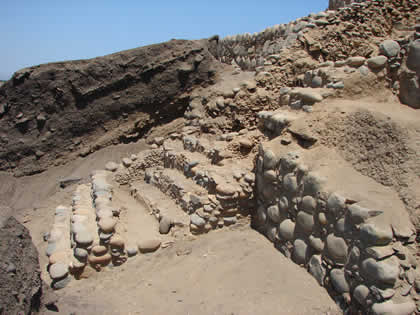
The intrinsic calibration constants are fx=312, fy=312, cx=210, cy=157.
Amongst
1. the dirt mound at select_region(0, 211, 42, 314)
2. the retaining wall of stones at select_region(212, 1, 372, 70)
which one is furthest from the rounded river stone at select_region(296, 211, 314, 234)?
the retaining wall of stones at select_region(212, 1, 372, 70)

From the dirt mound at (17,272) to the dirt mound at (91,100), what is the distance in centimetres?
560

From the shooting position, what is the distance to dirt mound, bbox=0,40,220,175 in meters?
7.34

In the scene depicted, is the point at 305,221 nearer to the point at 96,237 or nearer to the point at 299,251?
the point at 299,251

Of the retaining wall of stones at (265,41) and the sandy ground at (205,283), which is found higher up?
the retaining wall of stones at (265,41)

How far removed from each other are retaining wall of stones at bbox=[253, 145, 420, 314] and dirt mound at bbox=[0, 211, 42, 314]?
2372 mm

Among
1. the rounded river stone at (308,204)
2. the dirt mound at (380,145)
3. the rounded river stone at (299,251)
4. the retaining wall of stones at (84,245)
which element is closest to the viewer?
the dirt mound at (380,145)

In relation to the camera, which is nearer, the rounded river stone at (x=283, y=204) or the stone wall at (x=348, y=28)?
the rounded river stone at (x=283, y=204)

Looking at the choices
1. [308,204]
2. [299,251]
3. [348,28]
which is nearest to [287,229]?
[299,251]

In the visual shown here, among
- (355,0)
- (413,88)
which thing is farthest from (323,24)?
(413,88)

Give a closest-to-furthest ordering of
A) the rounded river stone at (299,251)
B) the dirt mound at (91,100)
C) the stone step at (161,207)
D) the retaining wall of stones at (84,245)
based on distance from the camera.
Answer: the rounded river stone at (299,251)
the retaining wall of stones at (84,245)
the stone step at (161,207)
the dirt mound at (91,100)

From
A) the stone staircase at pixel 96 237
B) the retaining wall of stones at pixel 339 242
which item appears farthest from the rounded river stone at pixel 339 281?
the stone staircase at pixel 96 237

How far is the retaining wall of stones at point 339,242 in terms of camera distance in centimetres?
227

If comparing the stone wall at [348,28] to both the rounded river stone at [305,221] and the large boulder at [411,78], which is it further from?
the rounded river stone at [305,221]

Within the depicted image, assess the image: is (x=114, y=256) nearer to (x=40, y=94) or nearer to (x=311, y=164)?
(x=311, y=164)
